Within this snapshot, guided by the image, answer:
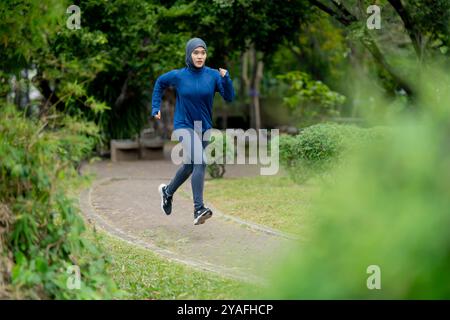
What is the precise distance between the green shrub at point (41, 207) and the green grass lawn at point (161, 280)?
1.42ft

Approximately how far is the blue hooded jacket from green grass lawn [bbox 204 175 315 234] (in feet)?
5.59

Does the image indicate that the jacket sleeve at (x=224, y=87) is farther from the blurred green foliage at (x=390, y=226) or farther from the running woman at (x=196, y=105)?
the blurred green foliage at (x=390, y=226)

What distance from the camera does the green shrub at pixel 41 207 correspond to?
560 centimetres

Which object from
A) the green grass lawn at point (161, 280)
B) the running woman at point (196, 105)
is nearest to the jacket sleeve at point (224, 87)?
the running woman at point (196, 105)

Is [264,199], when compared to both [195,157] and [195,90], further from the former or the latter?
[195,90]

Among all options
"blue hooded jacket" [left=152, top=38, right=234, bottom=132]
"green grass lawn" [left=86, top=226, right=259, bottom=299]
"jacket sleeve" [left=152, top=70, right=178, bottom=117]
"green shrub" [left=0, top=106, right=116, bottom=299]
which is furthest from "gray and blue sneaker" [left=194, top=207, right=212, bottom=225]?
"green shrub" [left=0, top=106, right=116, bottom=299]

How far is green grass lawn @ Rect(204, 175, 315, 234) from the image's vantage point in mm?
11231

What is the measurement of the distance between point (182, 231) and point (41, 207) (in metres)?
4.60

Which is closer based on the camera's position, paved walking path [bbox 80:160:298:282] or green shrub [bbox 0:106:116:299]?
green shrub [bbox 0:106:116:299]

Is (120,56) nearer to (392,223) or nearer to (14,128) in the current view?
(14,128)

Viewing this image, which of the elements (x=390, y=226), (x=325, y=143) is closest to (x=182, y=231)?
(x=325, y=143)

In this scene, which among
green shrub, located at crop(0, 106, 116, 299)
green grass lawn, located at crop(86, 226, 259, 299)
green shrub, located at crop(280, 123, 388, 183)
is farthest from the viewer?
green shrub, located at crop(280, 123, 388, 183)

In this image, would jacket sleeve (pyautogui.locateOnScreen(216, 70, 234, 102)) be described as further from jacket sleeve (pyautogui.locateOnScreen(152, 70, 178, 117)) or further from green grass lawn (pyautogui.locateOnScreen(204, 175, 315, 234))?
green grass lawn (pyautogui.locateOnScreen(204, 175, 315, 234))

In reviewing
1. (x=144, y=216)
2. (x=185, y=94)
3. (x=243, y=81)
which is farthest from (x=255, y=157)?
(x=243, y=81)
